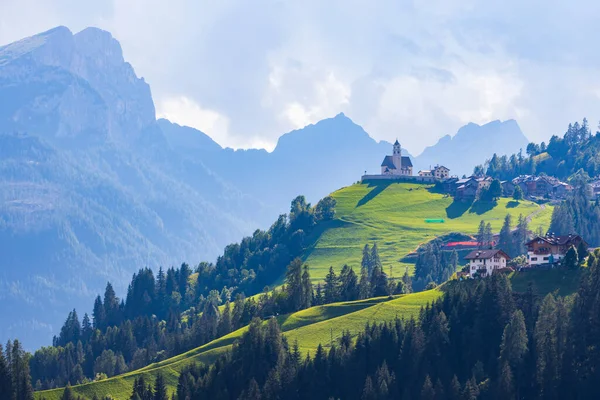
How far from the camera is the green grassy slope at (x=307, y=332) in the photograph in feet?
598

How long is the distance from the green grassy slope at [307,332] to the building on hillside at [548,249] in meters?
17.1

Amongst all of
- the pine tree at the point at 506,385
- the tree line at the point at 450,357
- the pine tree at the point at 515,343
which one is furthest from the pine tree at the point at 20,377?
the pine tree at the point at 506,385

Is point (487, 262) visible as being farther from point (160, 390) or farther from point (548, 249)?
point (160, 390)

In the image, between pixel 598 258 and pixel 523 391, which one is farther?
pixel 598 258

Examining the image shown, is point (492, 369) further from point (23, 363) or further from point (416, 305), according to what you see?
point (23, 363)

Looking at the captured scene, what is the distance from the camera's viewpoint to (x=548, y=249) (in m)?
187

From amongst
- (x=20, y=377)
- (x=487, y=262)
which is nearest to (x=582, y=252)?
(x=487, y=262)

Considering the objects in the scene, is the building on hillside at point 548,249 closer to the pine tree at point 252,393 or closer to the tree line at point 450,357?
the tree line at point 450,357

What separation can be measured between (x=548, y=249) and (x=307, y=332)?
43.2 metres

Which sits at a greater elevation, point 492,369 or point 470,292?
point 470,292

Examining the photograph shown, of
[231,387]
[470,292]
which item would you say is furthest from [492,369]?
[231,387]

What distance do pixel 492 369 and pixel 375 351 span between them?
20282 millimetres

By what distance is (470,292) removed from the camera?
165875 millimetres

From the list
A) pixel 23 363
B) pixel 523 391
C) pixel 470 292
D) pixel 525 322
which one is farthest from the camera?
pixel 23 363
